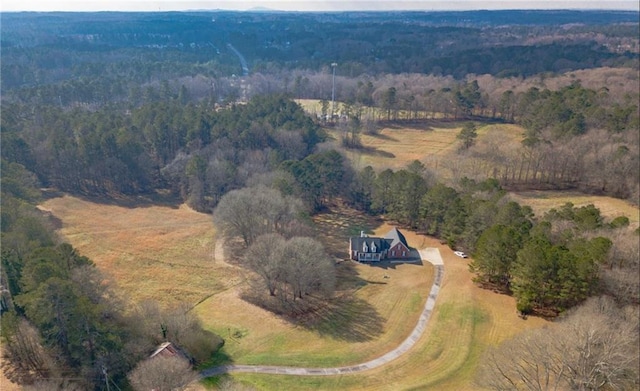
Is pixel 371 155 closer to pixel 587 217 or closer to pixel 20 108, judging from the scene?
pixel 587 217

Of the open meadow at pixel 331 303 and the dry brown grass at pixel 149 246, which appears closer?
the open meadow at pixel 331 303

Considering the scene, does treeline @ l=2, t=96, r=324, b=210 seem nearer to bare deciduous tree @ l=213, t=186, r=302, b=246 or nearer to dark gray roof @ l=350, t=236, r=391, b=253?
bare deciduous tree @ l=213, t=186, r=302, b=246

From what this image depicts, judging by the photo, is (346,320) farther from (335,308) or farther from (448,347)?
(448,347)

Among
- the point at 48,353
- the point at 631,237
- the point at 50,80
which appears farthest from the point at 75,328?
the point at 50,80

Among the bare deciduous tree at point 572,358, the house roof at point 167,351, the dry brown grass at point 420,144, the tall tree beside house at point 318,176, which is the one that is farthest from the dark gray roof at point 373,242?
the house roof at point 167,351

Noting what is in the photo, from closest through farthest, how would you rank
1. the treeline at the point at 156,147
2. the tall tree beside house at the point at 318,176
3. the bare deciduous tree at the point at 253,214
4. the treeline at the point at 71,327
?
the treeline at the point at 71,327, the bare deciduous tree at the point at 253,214, the tall tree beside house at the point at 318,176, the treeline at the point at 156,147

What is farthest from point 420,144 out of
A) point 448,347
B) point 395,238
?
point 448,347

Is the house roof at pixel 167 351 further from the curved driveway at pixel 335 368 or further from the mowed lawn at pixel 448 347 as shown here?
the mowed lawn at pixel 448 347

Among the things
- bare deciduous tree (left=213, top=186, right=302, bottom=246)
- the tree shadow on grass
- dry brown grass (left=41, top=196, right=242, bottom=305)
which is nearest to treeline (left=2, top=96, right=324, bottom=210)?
dry brown grass (left=41, top=196, right=242, bottom=305)
